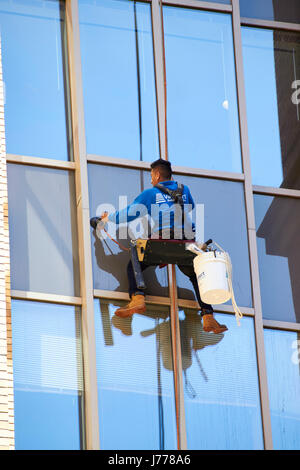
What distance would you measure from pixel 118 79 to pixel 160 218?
2.10m

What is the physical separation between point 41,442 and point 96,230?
2.27 m

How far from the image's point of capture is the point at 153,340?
13.7m

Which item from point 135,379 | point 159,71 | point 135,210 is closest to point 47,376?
point 135,379

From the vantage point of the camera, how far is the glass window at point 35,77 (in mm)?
14422

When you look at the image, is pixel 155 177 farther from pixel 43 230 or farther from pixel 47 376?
pixel 47 376

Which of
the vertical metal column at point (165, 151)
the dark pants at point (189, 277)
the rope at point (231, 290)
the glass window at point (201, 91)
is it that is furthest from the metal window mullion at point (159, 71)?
the rope at point (231, 290)

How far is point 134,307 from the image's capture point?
1338 cm

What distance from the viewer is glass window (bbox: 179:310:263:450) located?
44.3ft

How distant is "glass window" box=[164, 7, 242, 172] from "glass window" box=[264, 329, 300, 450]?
1.95 meters

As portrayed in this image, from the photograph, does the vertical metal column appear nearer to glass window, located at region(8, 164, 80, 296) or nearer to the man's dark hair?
the man's dark hair

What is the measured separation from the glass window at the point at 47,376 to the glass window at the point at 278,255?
2152mm

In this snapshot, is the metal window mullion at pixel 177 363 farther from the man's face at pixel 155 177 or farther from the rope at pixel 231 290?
the man's face at pixel 155 177

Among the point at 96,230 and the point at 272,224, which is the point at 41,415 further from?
the point at 272,224

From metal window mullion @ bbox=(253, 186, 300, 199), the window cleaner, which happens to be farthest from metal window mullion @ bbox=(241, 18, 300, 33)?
the window cleaner
